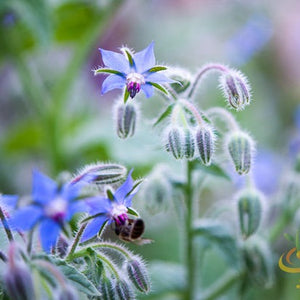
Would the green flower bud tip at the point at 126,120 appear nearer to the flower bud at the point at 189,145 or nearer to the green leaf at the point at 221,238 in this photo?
the flower bud at the point at 189,145

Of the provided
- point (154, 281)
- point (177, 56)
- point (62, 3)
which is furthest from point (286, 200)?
point (177, 56)

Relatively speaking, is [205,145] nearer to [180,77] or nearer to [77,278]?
[180,77]

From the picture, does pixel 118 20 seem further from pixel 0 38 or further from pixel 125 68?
pixel 125 68

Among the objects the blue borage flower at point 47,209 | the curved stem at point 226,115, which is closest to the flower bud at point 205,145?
the curved stem at point 226,115

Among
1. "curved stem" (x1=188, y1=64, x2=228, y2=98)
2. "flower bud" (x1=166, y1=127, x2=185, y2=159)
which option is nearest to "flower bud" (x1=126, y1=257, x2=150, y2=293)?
"flower bud" (x1=166, y1=127, x2=185, y2=159)

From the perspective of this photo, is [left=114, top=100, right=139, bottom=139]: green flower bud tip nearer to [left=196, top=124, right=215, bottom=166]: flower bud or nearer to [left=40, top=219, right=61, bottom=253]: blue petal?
[left=196, top=124, right=215, bottom=166]: flower bud
